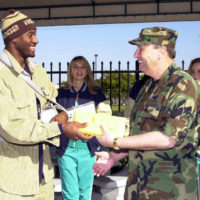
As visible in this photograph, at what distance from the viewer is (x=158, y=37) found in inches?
100

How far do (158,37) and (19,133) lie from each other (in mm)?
1270

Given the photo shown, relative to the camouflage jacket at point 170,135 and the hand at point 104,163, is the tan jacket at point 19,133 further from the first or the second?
the camouflage jacket at point 170,135

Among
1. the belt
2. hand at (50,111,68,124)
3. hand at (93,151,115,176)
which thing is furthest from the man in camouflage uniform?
the belt

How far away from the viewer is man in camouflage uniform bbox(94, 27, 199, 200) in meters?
2.33

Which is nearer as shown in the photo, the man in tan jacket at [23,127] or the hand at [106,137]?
the hand at [106,137]

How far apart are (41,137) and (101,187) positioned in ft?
10.7

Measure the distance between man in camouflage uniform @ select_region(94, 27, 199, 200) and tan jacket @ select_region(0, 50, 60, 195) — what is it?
735mm

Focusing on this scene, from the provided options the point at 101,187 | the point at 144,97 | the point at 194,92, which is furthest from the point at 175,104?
the point at 101,187

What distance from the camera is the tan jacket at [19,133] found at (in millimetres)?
2928

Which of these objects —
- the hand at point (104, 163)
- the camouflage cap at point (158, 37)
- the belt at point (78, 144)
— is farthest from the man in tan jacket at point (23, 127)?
the belt at point (78, 144)

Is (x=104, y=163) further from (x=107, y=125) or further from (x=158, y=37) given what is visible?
(x=158, y=37)

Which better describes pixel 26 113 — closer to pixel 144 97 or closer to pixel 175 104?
pixel 144 97

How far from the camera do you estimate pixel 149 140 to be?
2350mm

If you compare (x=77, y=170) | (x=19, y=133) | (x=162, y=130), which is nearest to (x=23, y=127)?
(x=19, y=133)
